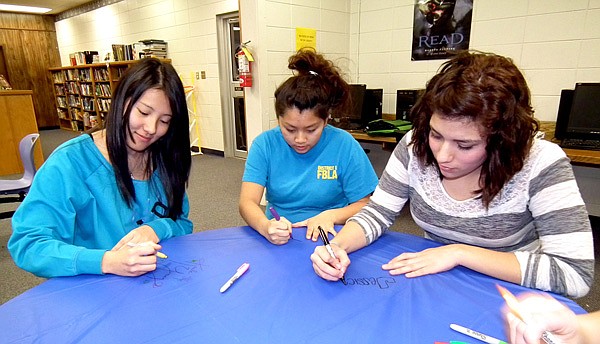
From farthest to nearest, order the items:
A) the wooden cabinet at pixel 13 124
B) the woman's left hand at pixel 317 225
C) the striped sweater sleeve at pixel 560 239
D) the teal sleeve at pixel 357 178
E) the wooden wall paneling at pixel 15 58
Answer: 1. the wooden wall paneling at pixel 15 58
2. the wooden cabinet at pixel 13 124
3. the teal sleeve at pixel 357 178
4. the woman's left hand at pixel 317 225
5. the striped sweater sleeve at pixel 560 239

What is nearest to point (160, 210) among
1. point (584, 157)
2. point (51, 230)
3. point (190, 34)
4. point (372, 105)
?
point (51, 230)

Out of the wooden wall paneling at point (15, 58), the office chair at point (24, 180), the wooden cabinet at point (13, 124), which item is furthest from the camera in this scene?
the wooden wall paneling at point (15, 58)

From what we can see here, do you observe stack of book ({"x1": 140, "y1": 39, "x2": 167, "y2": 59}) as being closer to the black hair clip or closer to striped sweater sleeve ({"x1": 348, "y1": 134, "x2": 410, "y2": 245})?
the black hair clip

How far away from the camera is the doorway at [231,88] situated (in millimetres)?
5230

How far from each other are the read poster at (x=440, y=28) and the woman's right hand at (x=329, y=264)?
9.07ft

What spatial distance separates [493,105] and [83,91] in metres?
9.30

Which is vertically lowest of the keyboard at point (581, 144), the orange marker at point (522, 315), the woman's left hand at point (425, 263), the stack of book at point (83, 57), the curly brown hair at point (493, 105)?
the woman's left hand at point (425, 263)

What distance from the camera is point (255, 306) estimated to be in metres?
0.79

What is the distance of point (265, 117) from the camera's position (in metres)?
3.34

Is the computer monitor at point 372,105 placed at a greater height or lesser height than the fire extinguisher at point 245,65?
lesser

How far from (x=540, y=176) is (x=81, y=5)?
980 cm

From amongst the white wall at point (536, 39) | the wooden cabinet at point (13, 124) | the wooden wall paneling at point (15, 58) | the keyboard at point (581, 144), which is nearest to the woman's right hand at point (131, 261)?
the keyboard at point (581, 144)

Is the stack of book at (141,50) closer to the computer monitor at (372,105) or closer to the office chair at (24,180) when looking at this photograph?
the office chair at (24,180)

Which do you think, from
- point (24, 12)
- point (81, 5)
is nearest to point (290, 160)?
point (81, 5)
